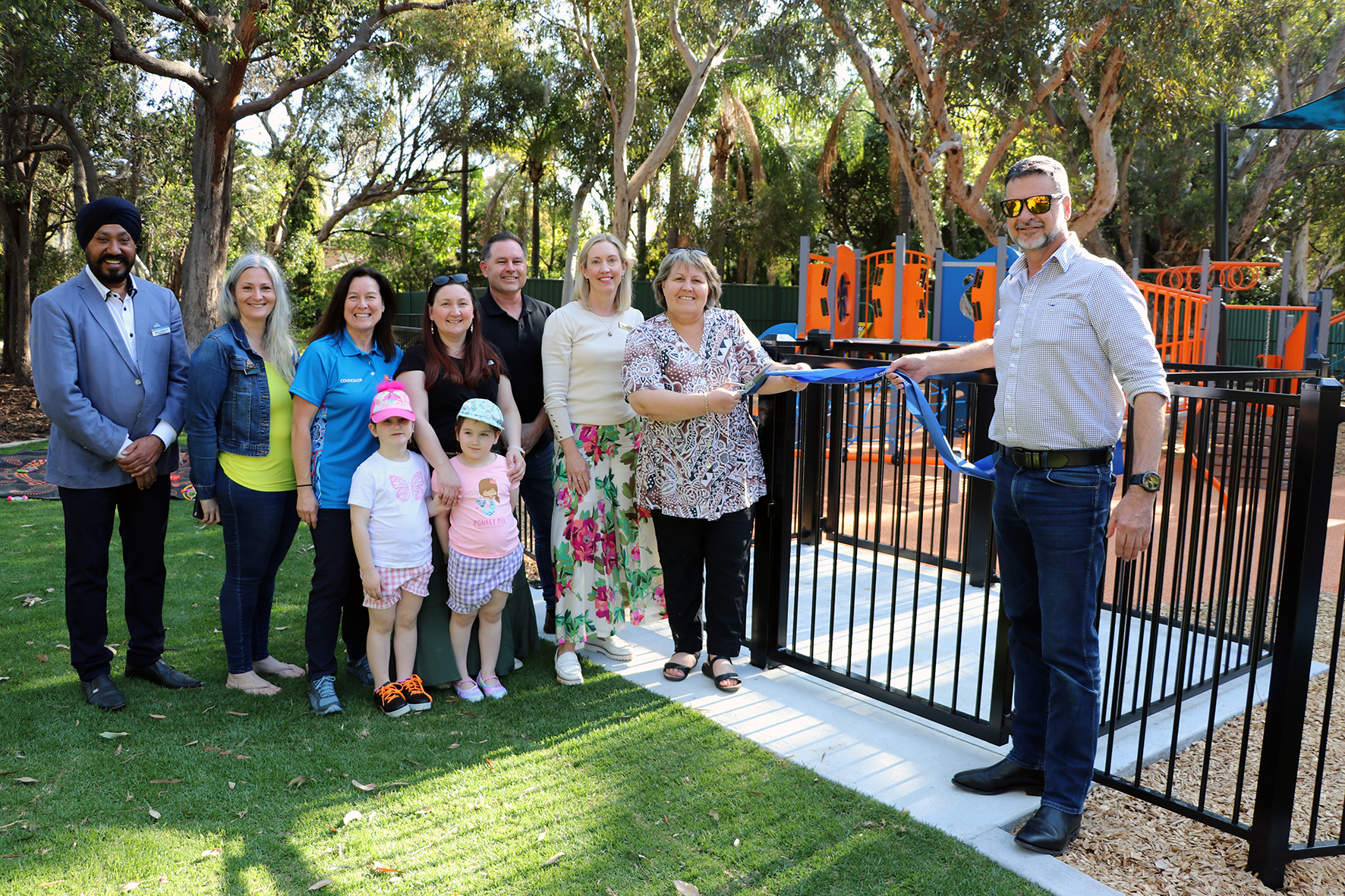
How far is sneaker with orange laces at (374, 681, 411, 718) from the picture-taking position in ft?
12.5

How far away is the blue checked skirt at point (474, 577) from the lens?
385 centimetres

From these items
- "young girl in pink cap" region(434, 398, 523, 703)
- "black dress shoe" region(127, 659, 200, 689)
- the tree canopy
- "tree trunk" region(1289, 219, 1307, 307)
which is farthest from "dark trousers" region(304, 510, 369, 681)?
"tree trunk" region(1289, 219, 1307, 307)

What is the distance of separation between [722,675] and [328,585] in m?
1.72

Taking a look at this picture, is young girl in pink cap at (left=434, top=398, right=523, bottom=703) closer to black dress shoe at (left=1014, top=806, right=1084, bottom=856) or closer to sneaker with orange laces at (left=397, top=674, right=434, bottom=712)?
sneaker with orange laces at (left=397, top=674, right=434, bottom=712)

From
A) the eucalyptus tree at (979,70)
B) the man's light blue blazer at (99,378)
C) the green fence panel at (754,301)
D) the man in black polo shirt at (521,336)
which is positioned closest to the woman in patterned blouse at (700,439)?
the man in black polo shirt at (521,336)

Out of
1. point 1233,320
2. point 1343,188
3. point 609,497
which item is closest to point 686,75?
point 1343,188

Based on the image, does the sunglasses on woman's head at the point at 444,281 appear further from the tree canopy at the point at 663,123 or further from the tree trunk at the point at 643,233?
the tree trunk at the point at 643,233

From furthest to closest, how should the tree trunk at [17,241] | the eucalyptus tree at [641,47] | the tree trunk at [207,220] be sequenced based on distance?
the tree trunk at [17,241]
the eucalyptus tree at [641,47]
the tree trunk at [207,220]

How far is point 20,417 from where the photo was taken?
583 inches

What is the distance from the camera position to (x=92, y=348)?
3742 millimetres

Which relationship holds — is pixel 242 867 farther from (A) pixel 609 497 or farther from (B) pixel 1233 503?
(B) pixel 1233 503

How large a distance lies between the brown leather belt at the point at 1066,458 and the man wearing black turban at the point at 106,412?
3364 mm

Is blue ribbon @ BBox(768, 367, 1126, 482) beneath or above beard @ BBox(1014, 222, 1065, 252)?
beneath

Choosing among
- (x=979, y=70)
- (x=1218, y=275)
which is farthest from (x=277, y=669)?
(x=1218, y=275)
